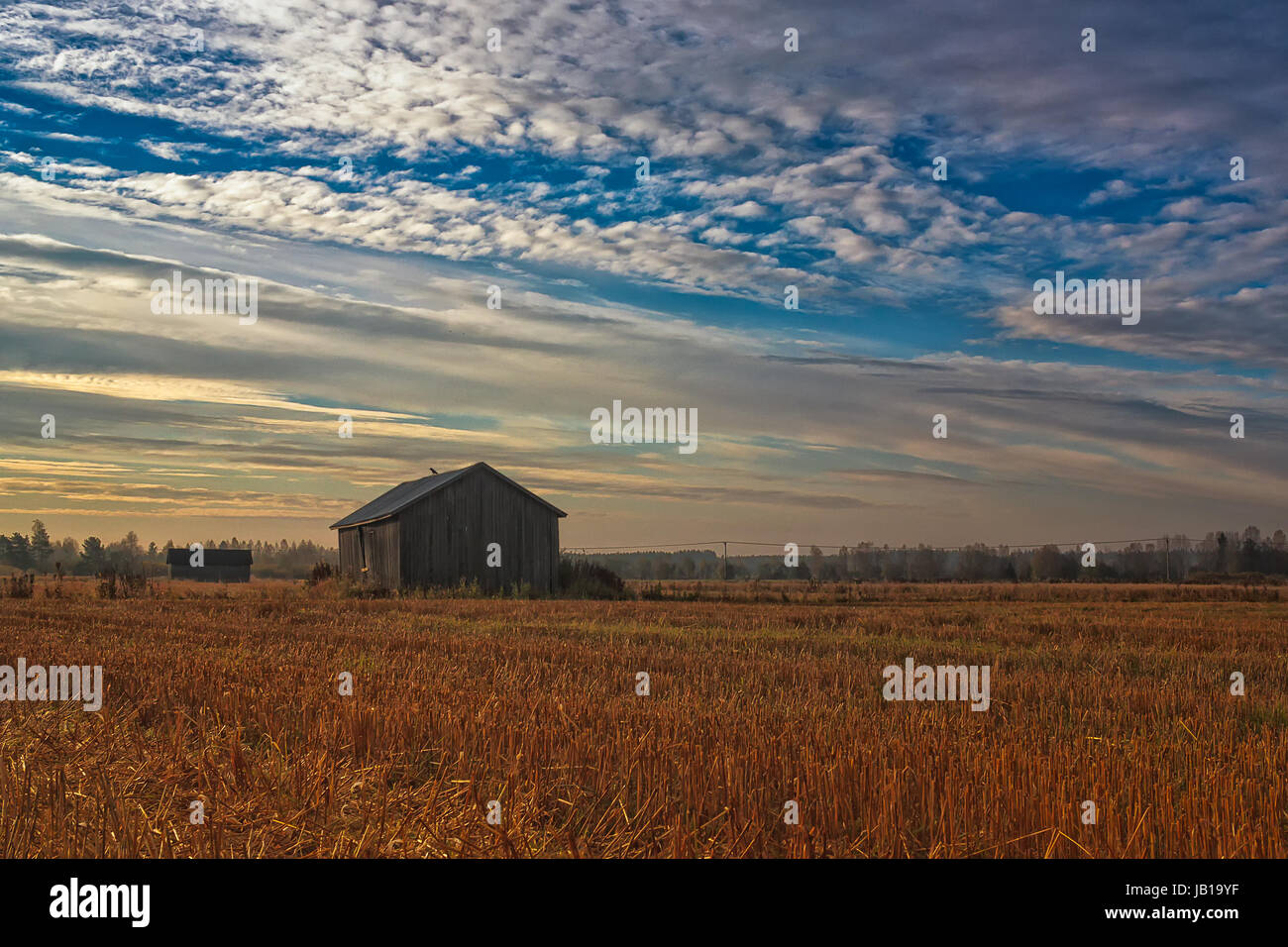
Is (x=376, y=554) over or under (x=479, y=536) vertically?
under

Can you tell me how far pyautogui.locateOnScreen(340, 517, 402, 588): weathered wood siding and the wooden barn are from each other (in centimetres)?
4

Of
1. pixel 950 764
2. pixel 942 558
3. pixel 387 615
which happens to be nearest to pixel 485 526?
pixel 387 615

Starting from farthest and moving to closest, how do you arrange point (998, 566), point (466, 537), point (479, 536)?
point (998, 566)
point (479, 536)
point (466, 537)

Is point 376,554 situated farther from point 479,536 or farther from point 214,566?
point 214,566

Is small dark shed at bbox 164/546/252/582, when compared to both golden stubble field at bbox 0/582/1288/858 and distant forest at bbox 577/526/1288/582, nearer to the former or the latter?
distant forest at bbox 577/526/1288/582

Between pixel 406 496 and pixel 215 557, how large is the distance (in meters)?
52.7

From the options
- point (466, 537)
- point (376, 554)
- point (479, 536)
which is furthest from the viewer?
point (376, 554)

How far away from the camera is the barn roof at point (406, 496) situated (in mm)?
41375

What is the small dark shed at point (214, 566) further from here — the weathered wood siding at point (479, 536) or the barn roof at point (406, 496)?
the weathered wood siding at point (479, 536)

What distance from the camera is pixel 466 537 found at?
4184 cm

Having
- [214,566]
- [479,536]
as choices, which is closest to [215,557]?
[214,566]

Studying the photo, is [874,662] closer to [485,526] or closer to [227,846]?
[227,846]

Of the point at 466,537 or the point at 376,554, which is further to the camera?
the point at 376,554

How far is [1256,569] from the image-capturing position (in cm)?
8206
